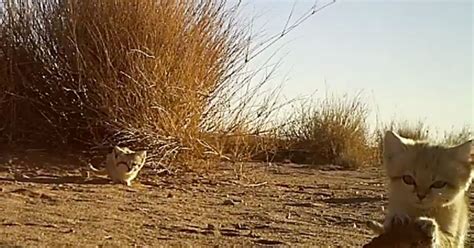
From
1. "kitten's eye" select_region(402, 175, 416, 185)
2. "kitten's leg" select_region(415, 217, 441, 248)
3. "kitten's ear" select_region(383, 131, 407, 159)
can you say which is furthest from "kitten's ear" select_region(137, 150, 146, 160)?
"kitten's leg" select_region(415, 217, 441, 248)

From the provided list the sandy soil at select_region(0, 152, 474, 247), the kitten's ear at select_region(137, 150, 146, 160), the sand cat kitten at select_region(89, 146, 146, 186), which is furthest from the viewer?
the kitten's ear at select_region(137, 150, 146, 160)

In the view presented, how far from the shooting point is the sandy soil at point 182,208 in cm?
545

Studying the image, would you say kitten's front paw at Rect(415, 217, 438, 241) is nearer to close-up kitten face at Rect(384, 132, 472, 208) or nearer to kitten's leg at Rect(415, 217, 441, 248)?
kitten's leg at Rect(415, 217, 441, 248)

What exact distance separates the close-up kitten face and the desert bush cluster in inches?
200

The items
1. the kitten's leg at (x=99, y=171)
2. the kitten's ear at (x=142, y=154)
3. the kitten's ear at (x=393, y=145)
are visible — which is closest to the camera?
the kitten's ear at (x=393, y=145)

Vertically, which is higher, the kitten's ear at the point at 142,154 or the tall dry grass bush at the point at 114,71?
the tall dry grass bush at the point at 114,71

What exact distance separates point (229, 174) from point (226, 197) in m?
1.90

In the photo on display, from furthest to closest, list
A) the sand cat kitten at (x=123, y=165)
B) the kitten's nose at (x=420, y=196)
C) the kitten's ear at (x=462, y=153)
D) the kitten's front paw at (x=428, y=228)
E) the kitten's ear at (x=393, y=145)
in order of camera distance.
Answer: the sand cat kitten at (x=123, y=165) → the kitten's ear at (x=393, y=145) → the kitten's ear at (x=462, y=153) → the kitten's nose at (x=420, y=196) → the kitten's front paw at (x=428, y=228)

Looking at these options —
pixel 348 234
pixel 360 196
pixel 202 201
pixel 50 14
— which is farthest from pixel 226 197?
pixel 50 14

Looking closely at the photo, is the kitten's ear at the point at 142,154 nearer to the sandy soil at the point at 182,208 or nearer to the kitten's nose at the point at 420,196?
the sandy soil at the point at 182,208

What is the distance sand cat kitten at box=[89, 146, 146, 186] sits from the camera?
8.36m

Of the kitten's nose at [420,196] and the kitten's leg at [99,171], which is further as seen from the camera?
the kitten's leg at [99,171]

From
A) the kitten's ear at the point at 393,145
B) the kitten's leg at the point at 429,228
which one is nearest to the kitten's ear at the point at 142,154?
the kitten's ear at the point at 393,145

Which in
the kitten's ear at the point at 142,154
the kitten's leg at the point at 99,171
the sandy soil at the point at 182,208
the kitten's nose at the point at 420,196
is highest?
the kitten's ear at the point at 142,154
